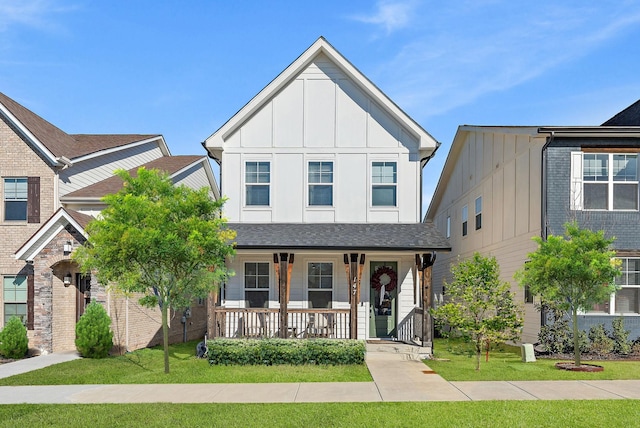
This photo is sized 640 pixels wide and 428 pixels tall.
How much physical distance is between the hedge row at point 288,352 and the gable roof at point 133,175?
5.18 m

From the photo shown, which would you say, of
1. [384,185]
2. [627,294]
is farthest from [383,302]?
[627,294]

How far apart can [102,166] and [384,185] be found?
1091cm

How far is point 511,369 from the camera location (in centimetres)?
1230

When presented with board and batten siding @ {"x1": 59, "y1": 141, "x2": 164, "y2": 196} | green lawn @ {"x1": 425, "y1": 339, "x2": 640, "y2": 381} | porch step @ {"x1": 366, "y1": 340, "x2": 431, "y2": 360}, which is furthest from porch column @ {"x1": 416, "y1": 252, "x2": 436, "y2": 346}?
board and batten siding @ {"x1": 59, "y1": 141, "x2": 164, "y2": 196}

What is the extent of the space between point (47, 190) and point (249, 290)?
7485 millimetres

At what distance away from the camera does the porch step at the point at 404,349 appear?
1405cm

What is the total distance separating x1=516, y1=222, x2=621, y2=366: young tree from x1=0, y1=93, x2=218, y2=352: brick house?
478 inches

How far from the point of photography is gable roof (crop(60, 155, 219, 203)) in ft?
54.9

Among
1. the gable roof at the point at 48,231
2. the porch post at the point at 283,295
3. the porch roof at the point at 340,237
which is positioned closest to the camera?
the porch post at the point at 283,295

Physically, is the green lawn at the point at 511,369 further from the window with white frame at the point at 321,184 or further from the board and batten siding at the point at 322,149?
the window with white frame at the point at 321,184

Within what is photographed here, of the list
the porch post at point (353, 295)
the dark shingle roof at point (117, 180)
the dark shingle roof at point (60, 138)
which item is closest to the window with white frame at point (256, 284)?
the porch post at point (353, 295)

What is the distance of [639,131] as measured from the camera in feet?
48.6

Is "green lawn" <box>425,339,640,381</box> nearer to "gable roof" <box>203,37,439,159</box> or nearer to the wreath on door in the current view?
the wreath on door

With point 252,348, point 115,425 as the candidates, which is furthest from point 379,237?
point 115,425
